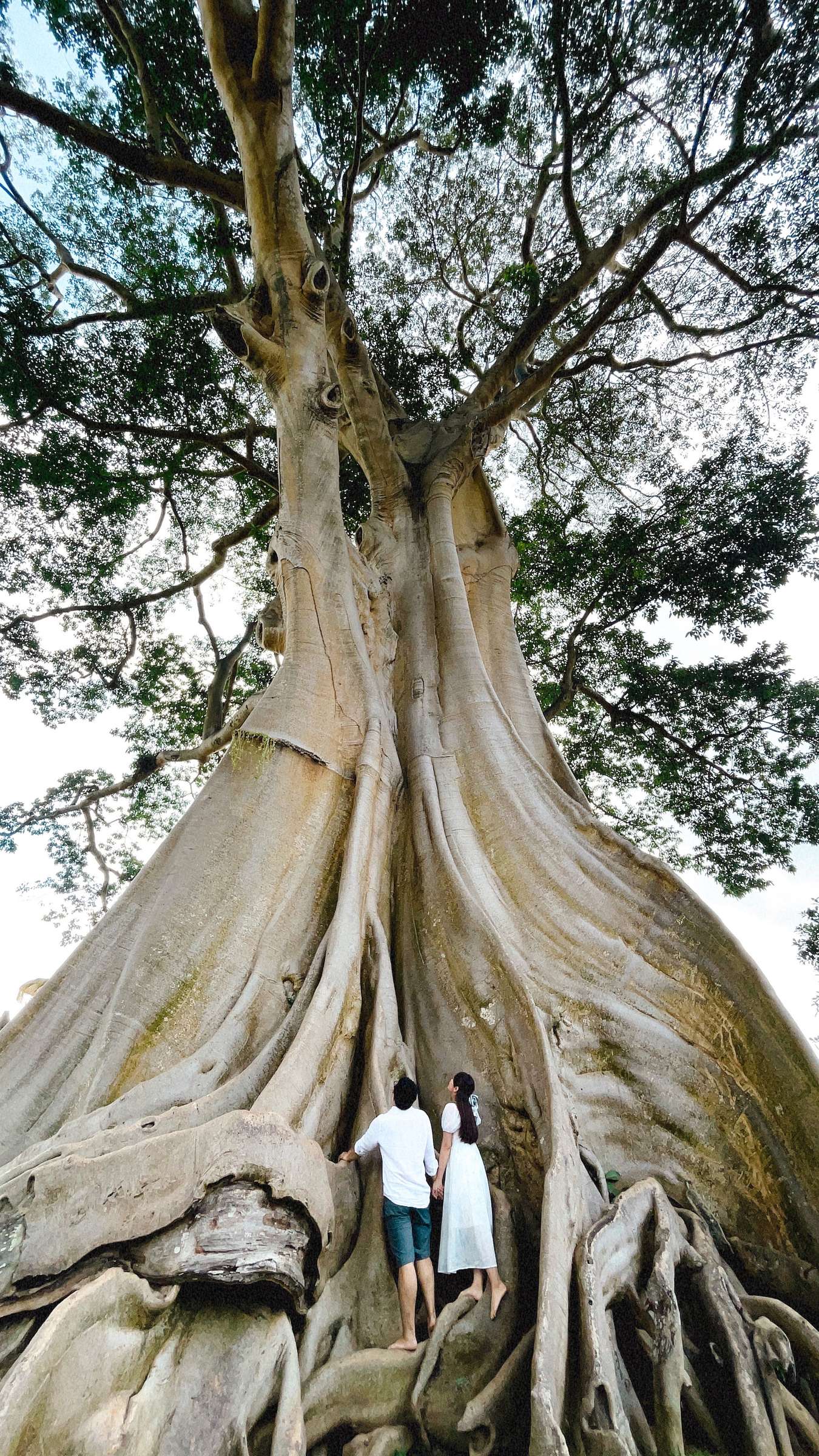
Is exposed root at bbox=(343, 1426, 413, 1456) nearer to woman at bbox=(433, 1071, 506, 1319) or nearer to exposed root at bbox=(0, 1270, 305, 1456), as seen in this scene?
exposed root at bbox=(0, 1270, 305, 1456)

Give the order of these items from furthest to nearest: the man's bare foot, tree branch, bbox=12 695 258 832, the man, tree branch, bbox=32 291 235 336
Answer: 1. tree branch, bbox=32 291 235 336
2. tree branch, bbox=12 695 258 832
3. the man
4. the man's bare foot

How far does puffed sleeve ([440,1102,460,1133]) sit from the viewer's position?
2425 millimetres

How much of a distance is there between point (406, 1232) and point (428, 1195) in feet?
0.41

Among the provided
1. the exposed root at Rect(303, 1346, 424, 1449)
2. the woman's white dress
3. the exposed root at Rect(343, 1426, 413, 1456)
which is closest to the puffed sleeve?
the woman's white dress

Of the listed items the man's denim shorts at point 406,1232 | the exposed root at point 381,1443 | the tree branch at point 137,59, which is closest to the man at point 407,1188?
the man's denim shorts at point 406,1232

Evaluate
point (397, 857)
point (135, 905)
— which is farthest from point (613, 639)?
point (135, 905)

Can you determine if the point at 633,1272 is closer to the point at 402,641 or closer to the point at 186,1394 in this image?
the point at 186,1394

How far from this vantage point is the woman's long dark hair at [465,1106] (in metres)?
2.40

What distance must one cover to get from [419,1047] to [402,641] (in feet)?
9.65

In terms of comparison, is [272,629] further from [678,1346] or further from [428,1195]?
[678,1346]

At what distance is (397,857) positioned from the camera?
146 inches

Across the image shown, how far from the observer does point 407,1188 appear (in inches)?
89.5

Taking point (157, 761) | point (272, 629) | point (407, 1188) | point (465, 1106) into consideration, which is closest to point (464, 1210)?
point (407, 1188)

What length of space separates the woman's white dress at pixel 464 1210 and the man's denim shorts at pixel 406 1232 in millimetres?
61
